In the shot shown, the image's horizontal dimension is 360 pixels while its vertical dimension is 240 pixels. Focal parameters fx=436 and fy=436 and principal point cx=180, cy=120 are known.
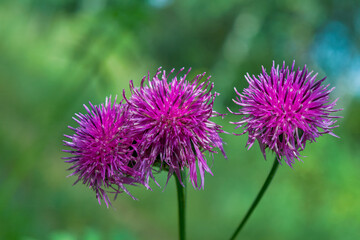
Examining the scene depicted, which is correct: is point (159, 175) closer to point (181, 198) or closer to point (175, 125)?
point (181, 198)

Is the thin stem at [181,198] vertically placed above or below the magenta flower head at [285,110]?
below

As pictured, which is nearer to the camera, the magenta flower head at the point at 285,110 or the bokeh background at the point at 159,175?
the magenta flower head at the point at 285,110

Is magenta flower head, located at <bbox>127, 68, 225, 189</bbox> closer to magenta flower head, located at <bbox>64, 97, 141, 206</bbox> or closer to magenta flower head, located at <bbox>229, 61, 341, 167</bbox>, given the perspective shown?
magenta flower head, located at <bbox>64, 97, 141, 206</bbox>

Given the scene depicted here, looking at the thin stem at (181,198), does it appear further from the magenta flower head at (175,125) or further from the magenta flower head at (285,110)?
the magenta flower head at (285,110)

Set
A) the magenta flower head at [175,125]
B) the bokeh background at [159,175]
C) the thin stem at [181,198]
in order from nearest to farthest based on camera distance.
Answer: the magenta flower head at [175,125], the thin stem at [181,198], the bokeh background at [159,175]

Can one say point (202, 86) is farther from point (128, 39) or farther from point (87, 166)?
point (128, 39)

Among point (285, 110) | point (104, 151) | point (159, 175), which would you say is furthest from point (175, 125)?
point (159, 175)

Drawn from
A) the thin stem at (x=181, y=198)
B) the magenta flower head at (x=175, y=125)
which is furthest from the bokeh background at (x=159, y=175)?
the magenta flower head at (x=175, y=125)
